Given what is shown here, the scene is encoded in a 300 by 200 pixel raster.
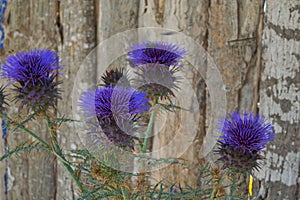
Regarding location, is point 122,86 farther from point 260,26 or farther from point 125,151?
point 260,26

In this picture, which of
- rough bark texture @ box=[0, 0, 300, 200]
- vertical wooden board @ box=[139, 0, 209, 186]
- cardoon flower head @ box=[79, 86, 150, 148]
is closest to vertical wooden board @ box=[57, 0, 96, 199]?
rough bark texture @ box=[0, 0, 300, 200]

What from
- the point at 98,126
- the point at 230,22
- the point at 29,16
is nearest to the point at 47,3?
the point at 29,16

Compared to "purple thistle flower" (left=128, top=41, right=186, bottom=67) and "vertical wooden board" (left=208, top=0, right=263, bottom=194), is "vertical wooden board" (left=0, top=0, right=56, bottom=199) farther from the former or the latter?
"purple thistle flower" (left=128, top=41, right=186, bottom=67)

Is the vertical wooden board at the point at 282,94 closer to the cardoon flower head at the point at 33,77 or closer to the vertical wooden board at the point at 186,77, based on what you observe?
the vertical wooden board at the point at 186,77

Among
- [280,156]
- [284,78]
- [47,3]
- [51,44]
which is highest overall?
[47,3]

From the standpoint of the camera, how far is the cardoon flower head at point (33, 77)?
1220 millimetres

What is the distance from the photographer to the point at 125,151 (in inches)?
45.7

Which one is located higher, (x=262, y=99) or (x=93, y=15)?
(x=93, y=15)

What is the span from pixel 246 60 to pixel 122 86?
80 centimetres

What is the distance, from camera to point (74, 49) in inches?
83.8

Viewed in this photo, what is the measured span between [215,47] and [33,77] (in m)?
0.85

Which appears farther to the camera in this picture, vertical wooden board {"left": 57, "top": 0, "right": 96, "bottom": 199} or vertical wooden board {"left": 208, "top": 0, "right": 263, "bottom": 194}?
vertical wooden board {"left": 57, "top": 0, "right": 96, "bottom": 199}

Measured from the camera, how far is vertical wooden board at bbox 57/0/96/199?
2.10m

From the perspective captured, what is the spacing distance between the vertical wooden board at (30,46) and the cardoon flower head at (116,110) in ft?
3.53
